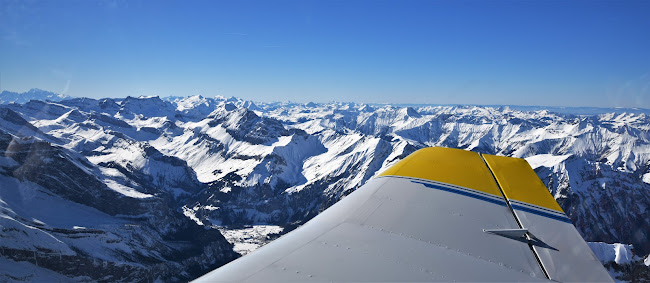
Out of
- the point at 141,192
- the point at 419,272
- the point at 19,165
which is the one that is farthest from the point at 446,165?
the point at 141,192

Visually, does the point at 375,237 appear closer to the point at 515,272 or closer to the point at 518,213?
the point at 515,272

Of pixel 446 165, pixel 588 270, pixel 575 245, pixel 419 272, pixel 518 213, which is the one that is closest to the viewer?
pixel 419 272

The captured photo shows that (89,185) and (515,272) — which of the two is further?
(89,185)

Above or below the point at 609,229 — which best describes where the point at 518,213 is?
above

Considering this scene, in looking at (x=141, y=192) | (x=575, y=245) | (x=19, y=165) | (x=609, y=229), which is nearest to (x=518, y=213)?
(x=575, y=245)


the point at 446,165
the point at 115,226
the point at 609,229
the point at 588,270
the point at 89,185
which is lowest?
the point at 609,229

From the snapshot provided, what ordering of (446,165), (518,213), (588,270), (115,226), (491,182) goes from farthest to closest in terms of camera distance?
1. (115,226)
2. (446,165)
3. (491,182)
4. (518,213)
5. (588,270)

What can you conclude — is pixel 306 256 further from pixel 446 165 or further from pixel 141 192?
pixel 141 192
